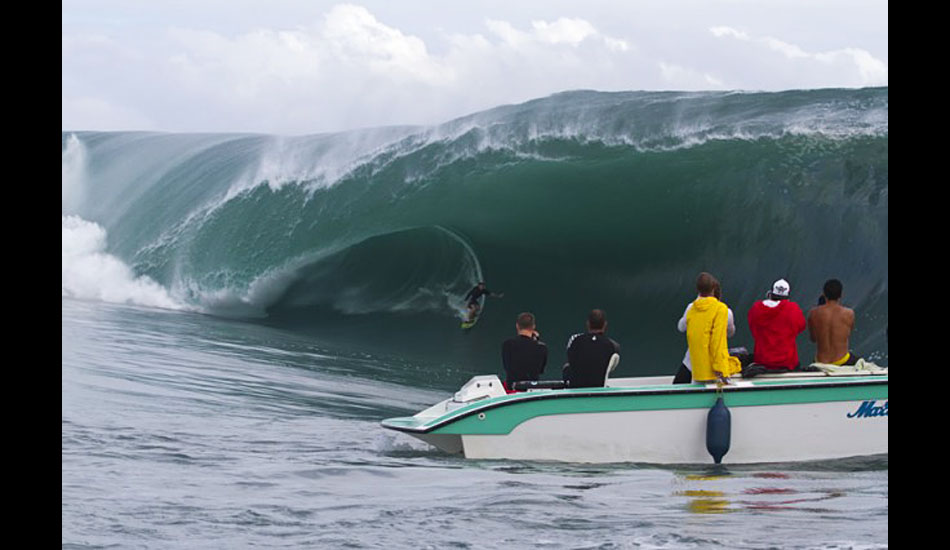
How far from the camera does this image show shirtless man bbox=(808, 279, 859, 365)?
9258 mm

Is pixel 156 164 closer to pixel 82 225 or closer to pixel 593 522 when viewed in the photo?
pixel 82 225

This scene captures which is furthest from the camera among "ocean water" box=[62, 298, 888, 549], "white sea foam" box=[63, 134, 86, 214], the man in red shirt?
"white sea foam" box=[63, 134, 86, 214]

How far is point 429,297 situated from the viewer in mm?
19078

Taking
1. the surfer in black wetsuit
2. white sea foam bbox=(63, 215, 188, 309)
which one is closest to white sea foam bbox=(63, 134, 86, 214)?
white sea foam bbox=(63, 215, 188, 309)

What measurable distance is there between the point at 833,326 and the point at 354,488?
3.73m

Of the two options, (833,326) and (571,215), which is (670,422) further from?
(571,215)

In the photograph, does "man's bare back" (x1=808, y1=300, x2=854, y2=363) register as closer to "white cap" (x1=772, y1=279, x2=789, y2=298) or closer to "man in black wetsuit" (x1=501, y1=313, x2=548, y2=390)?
"white cap" (x1=772, y1=279, x2=789, y2=298)

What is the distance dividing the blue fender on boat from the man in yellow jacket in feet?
0.83

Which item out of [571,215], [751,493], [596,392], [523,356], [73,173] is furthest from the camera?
[73,173]

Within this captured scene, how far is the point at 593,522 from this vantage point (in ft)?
22.6

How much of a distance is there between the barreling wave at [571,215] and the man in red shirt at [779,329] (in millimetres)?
7237

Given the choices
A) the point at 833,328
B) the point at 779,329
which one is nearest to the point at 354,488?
the point at 779,329
